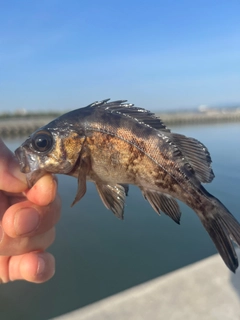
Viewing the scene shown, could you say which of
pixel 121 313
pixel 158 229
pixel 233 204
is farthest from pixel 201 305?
pixel 233 204

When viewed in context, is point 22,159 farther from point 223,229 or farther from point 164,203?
point 223,229

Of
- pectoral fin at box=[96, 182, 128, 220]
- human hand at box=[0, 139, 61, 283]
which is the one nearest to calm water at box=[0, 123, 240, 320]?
human hand at box=[0, 139, 61, 283]

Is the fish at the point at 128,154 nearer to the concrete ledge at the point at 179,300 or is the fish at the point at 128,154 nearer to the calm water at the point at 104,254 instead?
the concrete ledge at the point at 179,300

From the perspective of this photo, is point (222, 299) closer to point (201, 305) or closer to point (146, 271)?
point (201, 305)

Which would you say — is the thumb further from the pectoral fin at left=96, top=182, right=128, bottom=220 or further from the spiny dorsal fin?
the spiny dorsal fin

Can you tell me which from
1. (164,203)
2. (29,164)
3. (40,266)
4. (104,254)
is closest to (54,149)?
(29,164)
